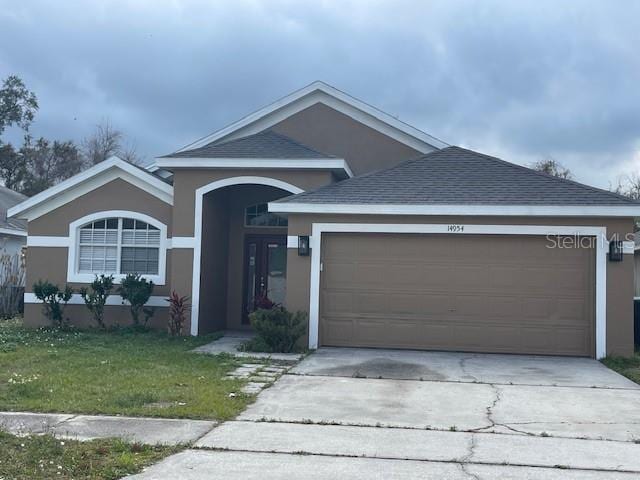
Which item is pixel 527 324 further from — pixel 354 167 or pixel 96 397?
pixel 96 397

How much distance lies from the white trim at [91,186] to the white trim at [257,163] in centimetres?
84

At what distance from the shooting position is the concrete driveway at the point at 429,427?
625 cm

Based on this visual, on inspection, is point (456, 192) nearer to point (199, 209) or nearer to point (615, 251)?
point (615, 251)

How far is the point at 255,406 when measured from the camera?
345 inches

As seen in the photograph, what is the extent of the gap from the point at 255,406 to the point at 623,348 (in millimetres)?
→ 7674

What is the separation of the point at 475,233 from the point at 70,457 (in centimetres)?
917

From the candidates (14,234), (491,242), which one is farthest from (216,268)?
(14,234)

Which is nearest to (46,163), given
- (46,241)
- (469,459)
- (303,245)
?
(46,241)

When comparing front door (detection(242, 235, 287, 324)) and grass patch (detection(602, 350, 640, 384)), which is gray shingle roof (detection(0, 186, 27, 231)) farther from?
grass patch (detection(602, 350, 640, 384))

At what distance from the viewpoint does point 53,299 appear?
16.1 m

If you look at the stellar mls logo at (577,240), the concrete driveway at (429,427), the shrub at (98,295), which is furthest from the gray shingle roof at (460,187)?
the shrub at (98,295)

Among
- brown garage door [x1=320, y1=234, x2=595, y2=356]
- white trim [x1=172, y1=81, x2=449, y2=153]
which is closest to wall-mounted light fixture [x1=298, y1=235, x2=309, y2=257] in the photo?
brown garage door [x1=320, y1=234, x2=595, y2=356]

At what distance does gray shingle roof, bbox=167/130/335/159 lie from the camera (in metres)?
15.5

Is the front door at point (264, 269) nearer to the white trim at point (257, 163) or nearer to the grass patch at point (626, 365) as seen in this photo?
the white trim at point (257, 163)
